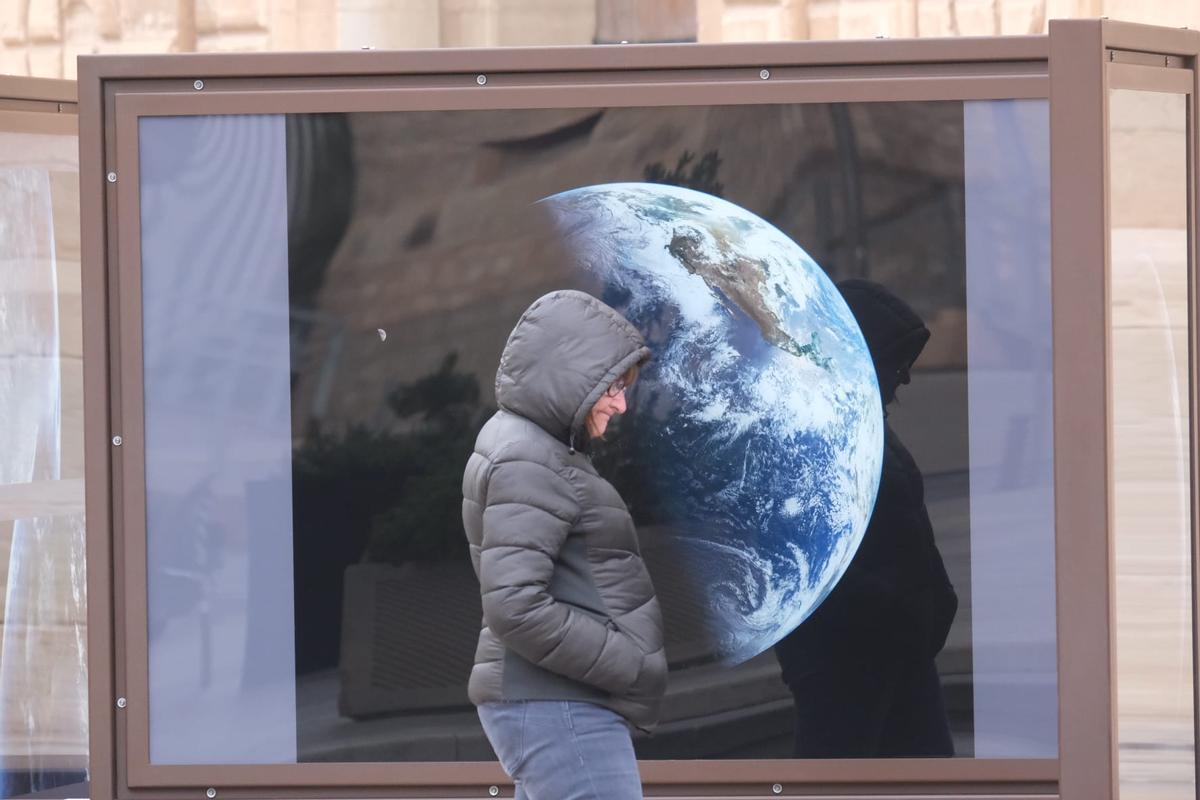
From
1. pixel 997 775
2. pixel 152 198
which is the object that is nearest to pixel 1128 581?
pixel 997 775

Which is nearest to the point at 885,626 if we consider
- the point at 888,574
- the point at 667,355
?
the point at 888,574

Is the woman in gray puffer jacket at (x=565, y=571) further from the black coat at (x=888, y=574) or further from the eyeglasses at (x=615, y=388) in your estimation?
the black coat at (x=888, y=574)

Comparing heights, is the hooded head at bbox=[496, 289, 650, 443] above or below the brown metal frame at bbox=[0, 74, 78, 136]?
below

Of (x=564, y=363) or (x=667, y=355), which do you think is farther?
(x=667, y=355)

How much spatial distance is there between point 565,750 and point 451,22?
14.7 feet

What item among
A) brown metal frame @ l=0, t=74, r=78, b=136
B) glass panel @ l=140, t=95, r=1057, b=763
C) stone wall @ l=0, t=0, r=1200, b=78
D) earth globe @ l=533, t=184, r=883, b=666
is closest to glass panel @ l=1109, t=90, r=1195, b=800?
glass panel @ l=140, t=95, r=1057, b=763

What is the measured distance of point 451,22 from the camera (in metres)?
6.54

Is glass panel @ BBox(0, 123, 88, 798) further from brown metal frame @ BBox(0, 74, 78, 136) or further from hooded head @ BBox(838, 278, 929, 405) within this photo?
hooded head @ BBox(838, 278, 929, 405)

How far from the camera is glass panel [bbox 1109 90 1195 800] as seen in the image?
13.7 ft

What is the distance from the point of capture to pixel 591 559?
289 centimetres

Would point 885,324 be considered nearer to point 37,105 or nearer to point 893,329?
point 893,329

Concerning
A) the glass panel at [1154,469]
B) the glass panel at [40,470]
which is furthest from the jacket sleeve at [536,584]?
the glass panel at [40,470]

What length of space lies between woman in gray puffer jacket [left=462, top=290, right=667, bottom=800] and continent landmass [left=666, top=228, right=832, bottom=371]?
36.5 inches

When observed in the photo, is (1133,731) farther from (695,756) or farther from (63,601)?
(63,601)
